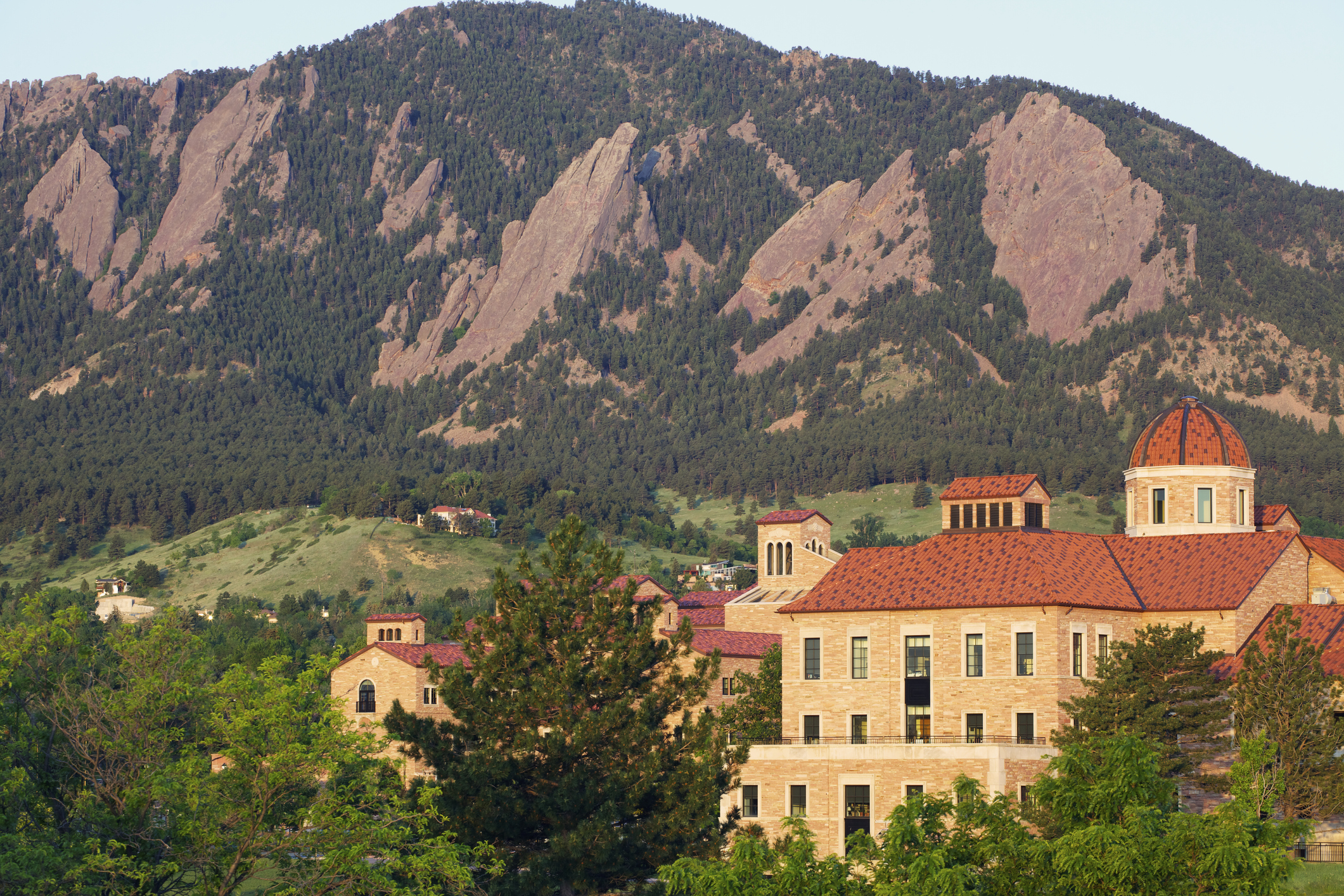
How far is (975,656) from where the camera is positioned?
8619cm

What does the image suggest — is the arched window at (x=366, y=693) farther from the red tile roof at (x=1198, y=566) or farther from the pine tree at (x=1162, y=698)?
the pine tree at (x=1162, y=698)

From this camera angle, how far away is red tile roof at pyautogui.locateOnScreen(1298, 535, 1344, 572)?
3543 inches

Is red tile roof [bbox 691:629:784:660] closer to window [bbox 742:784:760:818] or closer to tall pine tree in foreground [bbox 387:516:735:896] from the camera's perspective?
window [bbox 742:784:760:818]

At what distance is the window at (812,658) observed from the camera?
9000 centimetres

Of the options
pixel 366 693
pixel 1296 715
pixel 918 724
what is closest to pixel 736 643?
pixel 918 724

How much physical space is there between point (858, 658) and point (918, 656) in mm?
3171

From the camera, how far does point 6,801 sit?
5662cm

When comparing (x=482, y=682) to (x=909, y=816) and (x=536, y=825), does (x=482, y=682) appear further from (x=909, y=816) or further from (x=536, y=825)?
(x=909, y=816)

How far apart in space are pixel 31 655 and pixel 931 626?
41.9m

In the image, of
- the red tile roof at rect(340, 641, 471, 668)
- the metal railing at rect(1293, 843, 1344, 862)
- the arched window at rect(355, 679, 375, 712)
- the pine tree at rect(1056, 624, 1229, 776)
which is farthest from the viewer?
the arched window at rect(355, 679, 375, 712)

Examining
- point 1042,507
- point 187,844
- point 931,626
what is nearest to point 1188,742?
point 931,626

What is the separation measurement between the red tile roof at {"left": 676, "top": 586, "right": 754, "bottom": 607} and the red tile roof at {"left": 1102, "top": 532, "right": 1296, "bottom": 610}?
42.8m

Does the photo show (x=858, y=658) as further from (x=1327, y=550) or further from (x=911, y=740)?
(x=1327, y=550)

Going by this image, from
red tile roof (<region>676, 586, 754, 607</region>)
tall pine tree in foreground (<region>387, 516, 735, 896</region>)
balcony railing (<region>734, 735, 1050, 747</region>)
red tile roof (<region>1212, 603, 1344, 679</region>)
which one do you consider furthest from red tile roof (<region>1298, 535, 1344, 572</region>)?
red tile roof (<region>676, 586, 754, 607</region>)
